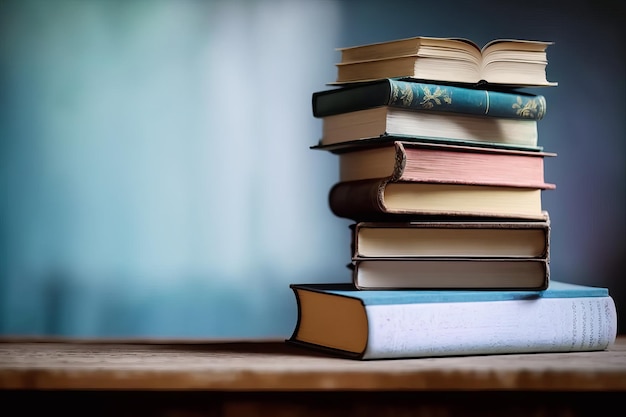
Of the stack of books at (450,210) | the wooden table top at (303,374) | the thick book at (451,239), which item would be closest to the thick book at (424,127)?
the stack of books at (450,210)

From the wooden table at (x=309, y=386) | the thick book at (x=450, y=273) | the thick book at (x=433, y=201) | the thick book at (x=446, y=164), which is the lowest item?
the wooden table at (x=309, y=386)

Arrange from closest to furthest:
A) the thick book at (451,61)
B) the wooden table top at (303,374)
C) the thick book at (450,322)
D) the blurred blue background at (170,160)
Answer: the wooden table top at (303,374) < the thick book at (450,322) < the thick book at (451,61) < the blurred blue background at (170,160)

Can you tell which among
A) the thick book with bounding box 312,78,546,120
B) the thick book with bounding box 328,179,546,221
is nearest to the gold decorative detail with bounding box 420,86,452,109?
the thick book with bounding box 312,78,546,120

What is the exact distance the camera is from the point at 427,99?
114 centimetres

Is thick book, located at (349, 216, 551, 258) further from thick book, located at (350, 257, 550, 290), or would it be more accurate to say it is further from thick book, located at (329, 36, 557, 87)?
thick book, located at (329, 36, 557, 87)

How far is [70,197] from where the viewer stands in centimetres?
135

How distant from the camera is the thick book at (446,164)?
1.13m

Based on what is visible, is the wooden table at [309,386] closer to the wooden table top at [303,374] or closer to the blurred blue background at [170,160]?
the wooden table top at [303,374]

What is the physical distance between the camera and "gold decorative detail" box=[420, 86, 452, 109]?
114 centimetres

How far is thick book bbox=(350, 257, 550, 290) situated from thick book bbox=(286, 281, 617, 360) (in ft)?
0.07

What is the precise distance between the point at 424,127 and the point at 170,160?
42 centimetres

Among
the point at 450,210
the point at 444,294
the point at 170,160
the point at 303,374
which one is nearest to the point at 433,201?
the point at 450,210

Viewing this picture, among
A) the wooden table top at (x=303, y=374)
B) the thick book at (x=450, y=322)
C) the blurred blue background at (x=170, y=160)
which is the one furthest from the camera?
the blurred blue background at (x=170, y=160)

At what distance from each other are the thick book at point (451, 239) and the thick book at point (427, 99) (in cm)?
15
